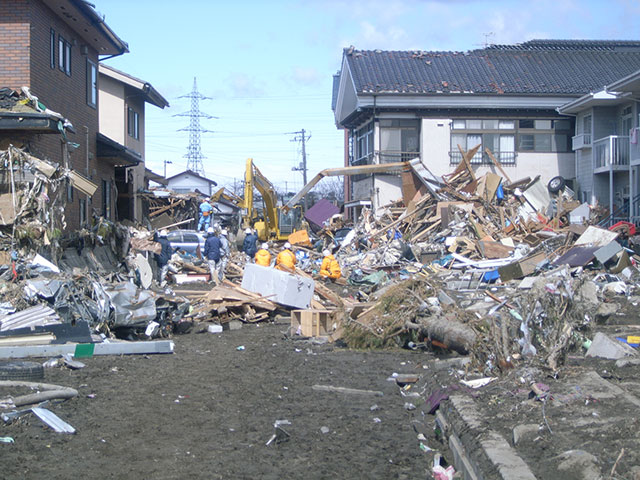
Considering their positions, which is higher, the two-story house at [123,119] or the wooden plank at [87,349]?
the two-story house at [123,119]

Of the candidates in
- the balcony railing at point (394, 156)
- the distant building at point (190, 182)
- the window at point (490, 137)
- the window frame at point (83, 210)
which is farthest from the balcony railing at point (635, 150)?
the distant building at point (190, 182)

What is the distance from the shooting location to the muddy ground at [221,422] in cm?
605

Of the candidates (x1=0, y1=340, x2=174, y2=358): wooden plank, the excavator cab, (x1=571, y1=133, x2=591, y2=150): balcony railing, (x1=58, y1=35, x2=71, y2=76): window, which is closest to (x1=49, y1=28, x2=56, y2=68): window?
(x1=58, y1=35, x2=71, y2=76): window

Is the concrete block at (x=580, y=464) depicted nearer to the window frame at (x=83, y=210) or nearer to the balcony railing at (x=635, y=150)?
the window frame at (x=83, y=210)

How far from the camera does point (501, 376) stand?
7863mm

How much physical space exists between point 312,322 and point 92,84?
41.3 ft

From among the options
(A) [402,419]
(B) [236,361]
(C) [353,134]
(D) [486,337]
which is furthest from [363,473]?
(C) [353,134]

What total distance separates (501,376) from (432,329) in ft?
10.0

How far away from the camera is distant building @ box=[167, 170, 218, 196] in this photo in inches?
2468

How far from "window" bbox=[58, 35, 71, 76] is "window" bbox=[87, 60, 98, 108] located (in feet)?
6.04

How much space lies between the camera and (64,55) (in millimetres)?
18578

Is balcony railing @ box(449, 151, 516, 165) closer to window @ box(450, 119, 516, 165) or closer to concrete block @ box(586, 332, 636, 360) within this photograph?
window @ box(450, 119, 516, 165)

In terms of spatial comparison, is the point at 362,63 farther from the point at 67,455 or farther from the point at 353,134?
the point at 67,455

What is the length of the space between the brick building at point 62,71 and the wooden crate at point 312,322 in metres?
6.34
